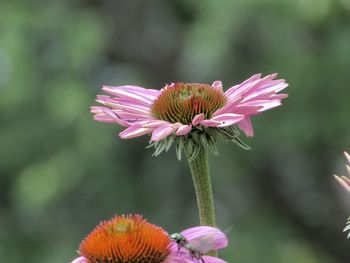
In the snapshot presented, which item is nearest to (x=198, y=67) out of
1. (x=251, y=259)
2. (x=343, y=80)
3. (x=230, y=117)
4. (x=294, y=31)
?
(x=294, y=31)

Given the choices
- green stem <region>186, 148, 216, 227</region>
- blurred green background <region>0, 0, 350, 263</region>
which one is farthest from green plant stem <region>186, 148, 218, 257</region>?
blurred green background <region>0, 0, 350, 263</region>

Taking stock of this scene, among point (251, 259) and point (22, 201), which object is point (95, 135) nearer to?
point (22, 201)

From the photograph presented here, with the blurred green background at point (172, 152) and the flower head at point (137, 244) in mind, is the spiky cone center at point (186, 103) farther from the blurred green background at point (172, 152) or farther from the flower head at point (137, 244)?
the blurred green background at point (172, 152)

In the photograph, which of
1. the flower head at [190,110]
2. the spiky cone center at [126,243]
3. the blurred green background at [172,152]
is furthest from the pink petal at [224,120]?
the blurred green background at [172,152]

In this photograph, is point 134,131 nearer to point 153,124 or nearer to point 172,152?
point 153,124

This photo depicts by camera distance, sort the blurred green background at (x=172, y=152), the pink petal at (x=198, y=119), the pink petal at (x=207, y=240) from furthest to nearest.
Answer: the blurred green background at (x=172, y=152), the pink petal at (x=198, y=119), the pink petal at (x=207, y=240)

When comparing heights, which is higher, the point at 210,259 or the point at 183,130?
the point at 183,130

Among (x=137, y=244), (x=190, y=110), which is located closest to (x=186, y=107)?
(x=190, y=110)
